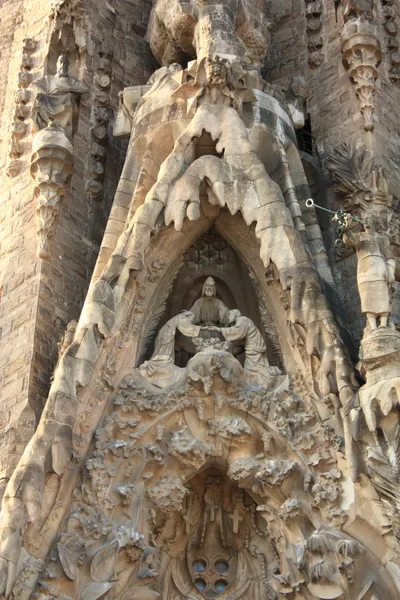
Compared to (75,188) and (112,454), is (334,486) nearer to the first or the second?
(112,454)

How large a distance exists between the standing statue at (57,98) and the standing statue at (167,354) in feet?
9.87

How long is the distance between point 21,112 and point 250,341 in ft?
13.8

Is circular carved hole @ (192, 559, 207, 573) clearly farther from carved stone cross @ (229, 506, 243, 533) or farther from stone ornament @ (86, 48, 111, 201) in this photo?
stone ornament @ (86, 48, 111, 201)

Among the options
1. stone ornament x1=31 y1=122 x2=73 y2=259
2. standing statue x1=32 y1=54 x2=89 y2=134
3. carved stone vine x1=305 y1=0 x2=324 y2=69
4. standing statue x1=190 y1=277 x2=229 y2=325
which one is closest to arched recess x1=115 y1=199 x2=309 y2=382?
standing statue x1=190 y1=277 x2=229 y2=325

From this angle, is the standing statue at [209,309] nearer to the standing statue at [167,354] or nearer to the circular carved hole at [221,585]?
the standing statue at [167,354]

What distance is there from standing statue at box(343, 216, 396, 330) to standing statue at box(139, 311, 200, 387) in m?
1.56

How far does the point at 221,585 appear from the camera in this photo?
11.3 meters

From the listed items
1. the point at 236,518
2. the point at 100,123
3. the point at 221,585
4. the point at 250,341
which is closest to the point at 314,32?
the point at 100,123

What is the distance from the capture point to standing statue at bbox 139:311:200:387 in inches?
446

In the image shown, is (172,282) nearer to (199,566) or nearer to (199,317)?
(199,317)

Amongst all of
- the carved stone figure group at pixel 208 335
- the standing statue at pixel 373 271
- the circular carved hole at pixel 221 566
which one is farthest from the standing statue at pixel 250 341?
the circular carved hole at pixel 221 566

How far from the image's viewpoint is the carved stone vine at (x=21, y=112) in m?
13.9

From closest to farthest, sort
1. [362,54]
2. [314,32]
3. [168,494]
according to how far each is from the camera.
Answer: [168,494] → [362,54] → [314,32]

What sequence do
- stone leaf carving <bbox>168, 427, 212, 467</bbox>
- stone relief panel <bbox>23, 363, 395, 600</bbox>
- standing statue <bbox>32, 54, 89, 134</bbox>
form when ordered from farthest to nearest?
standing statue <bbox>32, 54, 89, 134</bbox>
stone leaf carving <bbox>168, 427, 212, 467</bbox>
stone relief panel <bbox>23, 363, 395, 600</bbox>
